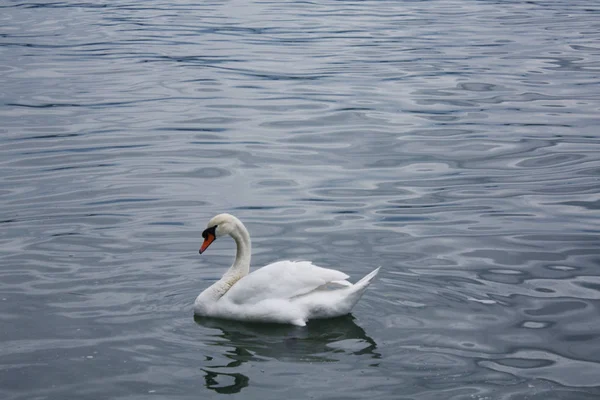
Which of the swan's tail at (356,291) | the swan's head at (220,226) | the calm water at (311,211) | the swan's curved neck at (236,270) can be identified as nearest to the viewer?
the calm water at (311,211)

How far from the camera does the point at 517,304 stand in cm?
1029

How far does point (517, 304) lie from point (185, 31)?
25.0 metres

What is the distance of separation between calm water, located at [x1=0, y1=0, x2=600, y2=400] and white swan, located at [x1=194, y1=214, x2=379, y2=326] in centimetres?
15

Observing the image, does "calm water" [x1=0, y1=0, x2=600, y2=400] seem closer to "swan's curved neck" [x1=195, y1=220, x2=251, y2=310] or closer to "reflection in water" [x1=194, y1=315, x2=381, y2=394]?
"reflection in water" [x1=194, y1=315, x2=381, y2=394]

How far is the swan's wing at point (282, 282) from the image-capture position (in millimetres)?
9703

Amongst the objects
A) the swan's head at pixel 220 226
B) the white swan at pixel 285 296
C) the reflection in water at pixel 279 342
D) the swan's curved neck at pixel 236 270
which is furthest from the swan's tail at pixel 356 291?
the swan's head at pixel 220 226

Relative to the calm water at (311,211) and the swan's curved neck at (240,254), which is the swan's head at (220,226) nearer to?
the swan's curved neck at (240,254)

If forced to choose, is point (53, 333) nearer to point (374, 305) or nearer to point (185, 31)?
point (374, 305)

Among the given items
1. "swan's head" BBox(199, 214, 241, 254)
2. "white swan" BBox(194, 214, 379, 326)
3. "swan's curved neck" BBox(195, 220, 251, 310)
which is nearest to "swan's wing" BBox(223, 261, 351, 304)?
"white swan" BBox(194, 214, 379, 326)

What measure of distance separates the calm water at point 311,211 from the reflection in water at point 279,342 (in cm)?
3

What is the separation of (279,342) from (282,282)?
2.07 ft

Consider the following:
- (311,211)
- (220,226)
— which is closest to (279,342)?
(220,226)

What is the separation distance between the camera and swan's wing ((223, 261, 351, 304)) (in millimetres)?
9703

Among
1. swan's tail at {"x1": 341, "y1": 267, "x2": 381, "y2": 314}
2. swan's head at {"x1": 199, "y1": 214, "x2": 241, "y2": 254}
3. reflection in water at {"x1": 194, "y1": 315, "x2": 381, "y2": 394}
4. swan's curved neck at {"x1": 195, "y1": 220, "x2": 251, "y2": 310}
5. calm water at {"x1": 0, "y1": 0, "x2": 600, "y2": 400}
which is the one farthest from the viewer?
swan's head at {"x1": 199, "y1": 214, "x2": 241, "y2": 254}
